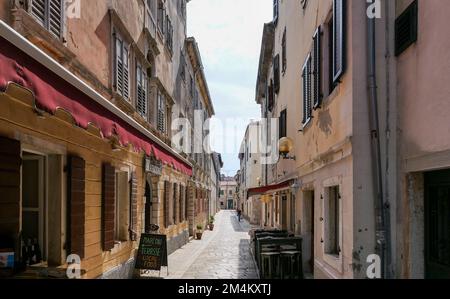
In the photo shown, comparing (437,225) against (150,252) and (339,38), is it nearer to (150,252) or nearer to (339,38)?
(339,38)

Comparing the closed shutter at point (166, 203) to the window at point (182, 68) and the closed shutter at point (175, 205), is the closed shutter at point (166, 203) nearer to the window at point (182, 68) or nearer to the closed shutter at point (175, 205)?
the closed shutter at point (175, 205)

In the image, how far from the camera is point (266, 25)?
899 inches

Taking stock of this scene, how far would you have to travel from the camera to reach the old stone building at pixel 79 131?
4.73m

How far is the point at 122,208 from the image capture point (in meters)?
11.0

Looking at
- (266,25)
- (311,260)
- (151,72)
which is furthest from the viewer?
(266,25)

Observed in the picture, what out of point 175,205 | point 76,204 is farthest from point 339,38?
point 175,205

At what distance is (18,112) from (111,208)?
404 centimetres

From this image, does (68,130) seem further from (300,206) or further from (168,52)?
(168,52)

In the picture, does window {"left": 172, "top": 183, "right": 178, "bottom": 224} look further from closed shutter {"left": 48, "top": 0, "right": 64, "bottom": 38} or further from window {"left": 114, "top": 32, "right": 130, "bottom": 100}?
closed shutter {"left": 48, "top": 0, "right": 64, "bottom": 38}

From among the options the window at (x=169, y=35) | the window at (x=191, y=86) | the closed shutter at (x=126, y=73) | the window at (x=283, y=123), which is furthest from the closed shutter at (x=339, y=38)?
the window at (x=191, y=86)

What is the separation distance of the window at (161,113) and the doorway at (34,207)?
30.2ft

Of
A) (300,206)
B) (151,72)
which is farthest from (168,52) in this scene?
(300,206)

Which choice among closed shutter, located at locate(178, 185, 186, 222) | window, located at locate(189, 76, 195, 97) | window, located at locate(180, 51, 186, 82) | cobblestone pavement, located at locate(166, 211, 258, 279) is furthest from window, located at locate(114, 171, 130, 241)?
window, located at locate(189, 76, 195, 97)
